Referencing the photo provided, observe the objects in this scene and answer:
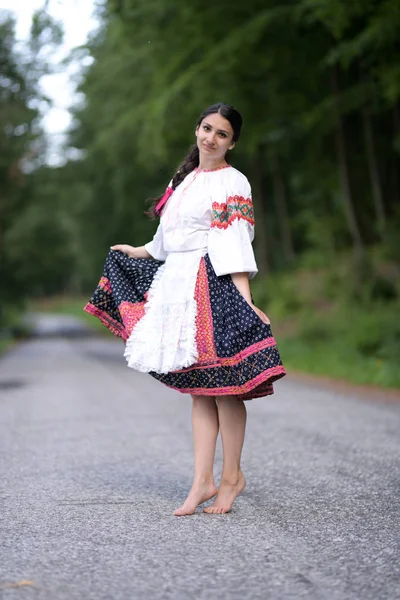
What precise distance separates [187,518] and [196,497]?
172mm

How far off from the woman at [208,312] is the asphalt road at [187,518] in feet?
1.52

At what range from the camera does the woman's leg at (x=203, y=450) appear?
4.87 metres

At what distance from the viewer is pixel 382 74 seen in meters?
13.6

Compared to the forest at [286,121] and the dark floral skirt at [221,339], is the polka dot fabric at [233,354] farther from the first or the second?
the forest at [286,121]

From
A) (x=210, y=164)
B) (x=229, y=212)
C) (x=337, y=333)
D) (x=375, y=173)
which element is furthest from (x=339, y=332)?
(x=229, y=212)

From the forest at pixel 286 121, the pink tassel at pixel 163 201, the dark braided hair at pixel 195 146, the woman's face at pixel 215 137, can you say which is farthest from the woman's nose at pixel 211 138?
the forest at pixel 286 121

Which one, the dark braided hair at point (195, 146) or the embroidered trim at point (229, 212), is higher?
the dark braided hair at point (195, 146)

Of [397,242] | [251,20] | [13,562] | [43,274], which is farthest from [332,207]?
[13,562]

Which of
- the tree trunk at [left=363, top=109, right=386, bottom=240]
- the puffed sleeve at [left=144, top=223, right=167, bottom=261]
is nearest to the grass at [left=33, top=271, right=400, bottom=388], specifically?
the tree trunk at [left=363, top=109, right=386, bottom=240]

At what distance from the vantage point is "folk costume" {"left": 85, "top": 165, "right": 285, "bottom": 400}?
15.6 feet

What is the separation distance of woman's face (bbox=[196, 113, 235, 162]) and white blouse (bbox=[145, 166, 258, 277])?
0.09m

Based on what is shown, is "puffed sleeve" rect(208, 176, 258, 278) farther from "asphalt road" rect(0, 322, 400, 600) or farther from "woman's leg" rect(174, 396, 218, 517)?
"asphalt road" rect(0, 322, 400, 600)

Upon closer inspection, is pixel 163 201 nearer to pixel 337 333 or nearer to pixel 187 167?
pixel 187 167

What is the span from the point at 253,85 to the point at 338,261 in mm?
7012
